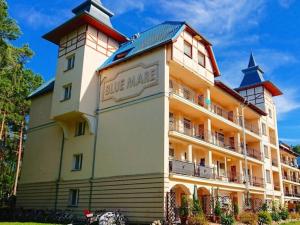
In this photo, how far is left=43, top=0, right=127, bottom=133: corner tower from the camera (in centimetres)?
2525

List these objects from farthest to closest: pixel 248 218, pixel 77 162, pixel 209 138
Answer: pixel 77 162 → pixel 209 138 → pixel 248 218

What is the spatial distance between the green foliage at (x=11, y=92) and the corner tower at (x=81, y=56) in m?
3.45

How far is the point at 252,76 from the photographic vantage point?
42344 millimetres

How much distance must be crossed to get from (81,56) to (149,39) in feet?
18.4

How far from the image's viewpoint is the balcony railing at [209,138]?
25239 millimetres

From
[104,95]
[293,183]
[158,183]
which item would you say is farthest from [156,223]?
[293,183]

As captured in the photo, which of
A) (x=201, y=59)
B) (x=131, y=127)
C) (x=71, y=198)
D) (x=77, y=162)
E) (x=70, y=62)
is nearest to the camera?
(x=131, y=127)

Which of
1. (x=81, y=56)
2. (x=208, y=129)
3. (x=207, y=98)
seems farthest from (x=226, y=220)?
(x=81, y=56)

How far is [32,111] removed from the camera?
32.3 metres

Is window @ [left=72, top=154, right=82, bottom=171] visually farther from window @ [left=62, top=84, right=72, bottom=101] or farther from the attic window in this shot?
the attic window

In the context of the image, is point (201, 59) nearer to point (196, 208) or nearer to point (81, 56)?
point (81, 56)

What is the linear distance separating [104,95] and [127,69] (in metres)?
2.94

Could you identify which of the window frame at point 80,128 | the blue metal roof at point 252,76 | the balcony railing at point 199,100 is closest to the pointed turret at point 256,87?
the blue metal roof at point 252,76

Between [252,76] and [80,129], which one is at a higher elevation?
[252,76]
